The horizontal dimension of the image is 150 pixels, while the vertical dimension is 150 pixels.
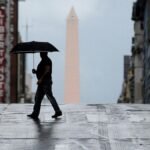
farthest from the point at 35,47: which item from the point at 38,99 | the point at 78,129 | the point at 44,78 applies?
the point at 78,129

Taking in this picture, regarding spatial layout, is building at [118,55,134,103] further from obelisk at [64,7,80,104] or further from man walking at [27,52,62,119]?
man walking at [27,52,62,119]

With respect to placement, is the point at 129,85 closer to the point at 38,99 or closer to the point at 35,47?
the point at 38,99

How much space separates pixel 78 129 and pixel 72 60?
54339mm

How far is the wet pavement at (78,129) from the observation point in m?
17.4

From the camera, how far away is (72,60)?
74.1 meters

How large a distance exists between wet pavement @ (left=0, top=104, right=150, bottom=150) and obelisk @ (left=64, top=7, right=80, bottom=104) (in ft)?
152

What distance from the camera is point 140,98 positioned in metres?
94.2

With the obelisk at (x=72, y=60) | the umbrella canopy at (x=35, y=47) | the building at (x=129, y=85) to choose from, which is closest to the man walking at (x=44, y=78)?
the umbrella canopy at (x=35, y=47)

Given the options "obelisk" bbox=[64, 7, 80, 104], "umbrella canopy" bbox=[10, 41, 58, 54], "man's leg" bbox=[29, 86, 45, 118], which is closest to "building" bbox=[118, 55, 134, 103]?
"obelisk" bbox=[64, 7, 80, 104]

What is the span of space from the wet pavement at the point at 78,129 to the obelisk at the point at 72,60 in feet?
152

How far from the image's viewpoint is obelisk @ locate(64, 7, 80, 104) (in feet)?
237

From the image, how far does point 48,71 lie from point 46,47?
685mm

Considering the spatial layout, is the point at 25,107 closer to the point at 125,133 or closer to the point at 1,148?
the point at 125,133

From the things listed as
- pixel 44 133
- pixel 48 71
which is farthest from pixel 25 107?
pixel 44 133
